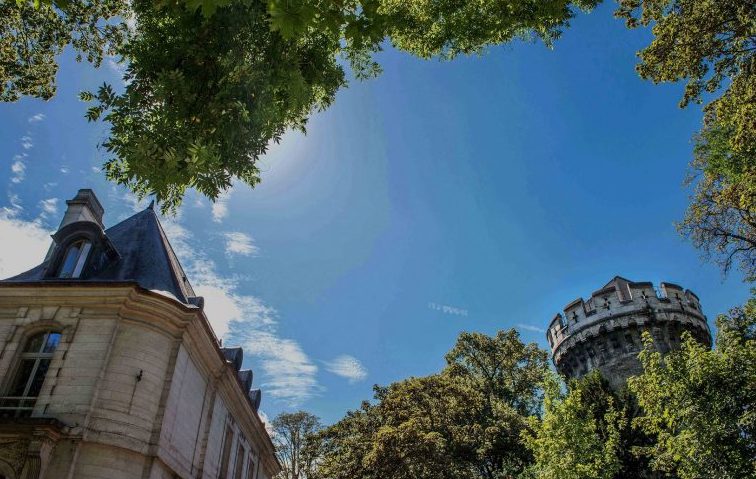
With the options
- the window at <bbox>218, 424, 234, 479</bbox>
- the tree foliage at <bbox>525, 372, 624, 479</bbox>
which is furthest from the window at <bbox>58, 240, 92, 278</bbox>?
the tree foliage at <bbox>525, 372, 624, 479</bbox>

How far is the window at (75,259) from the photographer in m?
15.6

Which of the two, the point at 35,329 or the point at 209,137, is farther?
the point at 35,329

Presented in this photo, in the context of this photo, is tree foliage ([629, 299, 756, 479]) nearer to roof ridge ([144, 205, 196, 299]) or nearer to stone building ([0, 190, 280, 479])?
stone building ([0, 190, 280, 479])

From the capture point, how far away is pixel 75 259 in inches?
→ 631

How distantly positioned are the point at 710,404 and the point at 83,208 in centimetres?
2339

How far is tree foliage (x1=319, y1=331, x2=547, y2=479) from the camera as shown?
22.2 meters

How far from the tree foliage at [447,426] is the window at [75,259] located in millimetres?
14230

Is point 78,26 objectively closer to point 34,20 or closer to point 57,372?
point 34,20

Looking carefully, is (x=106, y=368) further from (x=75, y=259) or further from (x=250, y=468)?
(x=250, y=468)

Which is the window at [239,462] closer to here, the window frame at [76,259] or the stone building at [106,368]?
the stone building at [106,368]

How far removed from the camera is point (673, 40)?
11.6 metres

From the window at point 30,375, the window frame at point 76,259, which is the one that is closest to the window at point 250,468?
the window at point 30,375

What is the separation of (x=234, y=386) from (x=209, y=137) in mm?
13376

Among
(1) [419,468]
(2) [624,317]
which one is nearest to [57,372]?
(1) [419,468]
